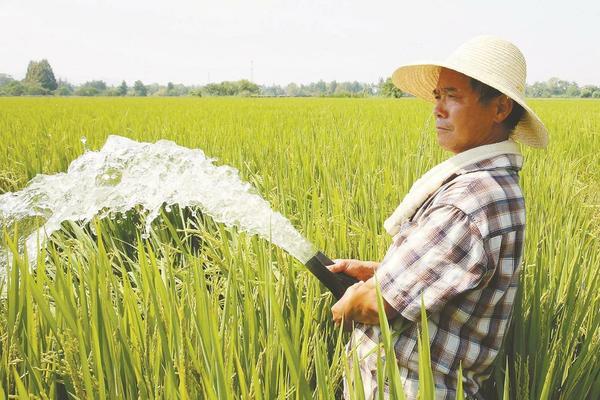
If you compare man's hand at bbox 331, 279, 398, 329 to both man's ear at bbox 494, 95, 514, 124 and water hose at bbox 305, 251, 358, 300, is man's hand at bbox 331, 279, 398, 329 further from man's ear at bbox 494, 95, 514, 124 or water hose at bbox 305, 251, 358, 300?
man's ear at bbox 494, 95, 514, 124

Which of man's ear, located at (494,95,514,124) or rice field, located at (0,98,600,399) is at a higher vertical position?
man's ear, located at (494,95,514,124)

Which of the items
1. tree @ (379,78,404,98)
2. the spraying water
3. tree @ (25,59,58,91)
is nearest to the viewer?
the spraying water

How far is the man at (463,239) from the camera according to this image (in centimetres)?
85

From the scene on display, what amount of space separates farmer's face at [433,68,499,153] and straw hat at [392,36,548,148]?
49mm

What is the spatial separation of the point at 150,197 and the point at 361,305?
106 centimetres

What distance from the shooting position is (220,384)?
665mm

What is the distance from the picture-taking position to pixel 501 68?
96cm

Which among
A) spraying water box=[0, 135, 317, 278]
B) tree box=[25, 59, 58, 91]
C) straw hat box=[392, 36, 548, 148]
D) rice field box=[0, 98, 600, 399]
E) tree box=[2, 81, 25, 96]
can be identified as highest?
tree box=[25, 59, 58, 91]

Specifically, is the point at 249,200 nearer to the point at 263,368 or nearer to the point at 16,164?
the point at 263,368

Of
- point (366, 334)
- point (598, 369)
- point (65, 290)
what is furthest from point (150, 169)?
point (598, 369)

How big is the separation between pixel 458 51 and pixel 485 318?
1.77ft

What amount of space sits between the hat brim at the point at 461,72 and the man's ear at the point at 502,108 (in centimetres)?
2

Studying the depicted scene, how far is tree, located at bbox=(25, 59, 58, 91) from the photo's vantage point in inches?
3070

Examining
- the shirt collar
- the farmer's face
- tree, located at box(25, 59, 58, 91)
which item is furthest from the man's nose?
tree, located at box(25, 59, 58, 91)
